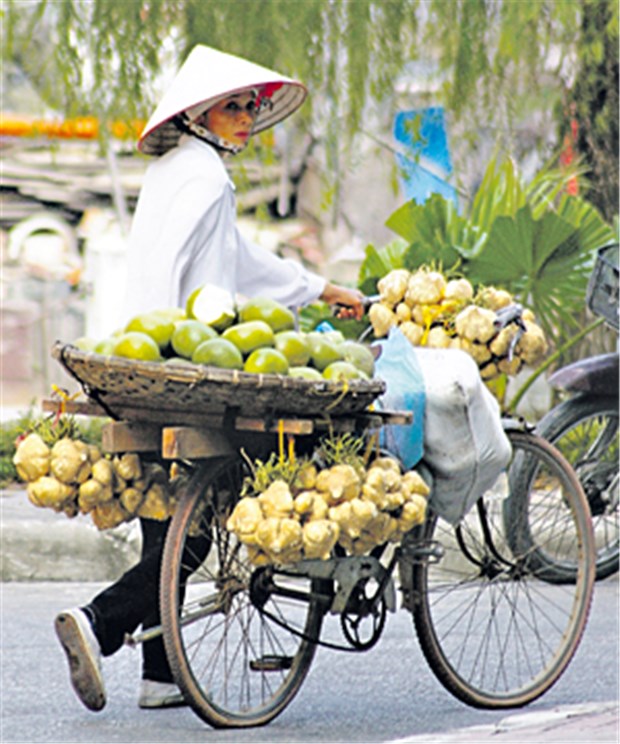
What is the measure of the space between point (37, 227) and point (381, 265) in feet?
14.0

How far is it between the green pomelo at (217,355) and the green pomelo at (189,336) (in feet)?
0.08

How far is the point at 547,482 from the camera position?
6.36 meters

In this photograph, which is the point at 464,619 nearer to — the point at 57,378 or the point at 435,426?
the point at 435,426

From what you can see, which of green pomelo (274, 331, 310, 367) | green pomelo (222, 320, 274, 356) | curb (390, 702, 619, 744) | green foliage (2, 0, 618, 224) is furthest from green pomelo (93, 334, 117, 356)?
green foliage (2, 0, 618, 224)

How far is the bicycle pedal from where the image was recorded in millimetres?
5125

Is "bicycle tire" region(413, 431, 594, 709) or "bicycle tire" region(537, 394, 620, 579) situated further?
"bicycle tire" region(537, 394, 620, 579)

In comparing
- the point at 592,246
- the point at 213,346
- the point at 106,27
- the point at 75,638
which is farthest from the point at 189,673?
the point at 106,27

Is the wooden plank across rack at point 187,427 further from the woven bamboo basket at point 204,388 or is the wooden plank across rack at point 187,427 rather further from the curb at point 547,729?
the curb at point 547,729

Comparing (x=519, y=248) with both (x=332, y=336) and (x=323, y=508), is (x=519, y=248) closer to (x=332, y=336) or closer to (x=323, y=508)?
(x=332, y=336)

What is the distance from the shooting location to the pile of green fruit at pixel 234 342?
462cm

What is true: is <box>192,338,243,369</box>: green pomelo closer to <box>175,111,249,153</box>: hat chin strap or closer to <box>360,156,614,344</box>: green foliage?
<box>175,111,249,153</box>: hat chin strap

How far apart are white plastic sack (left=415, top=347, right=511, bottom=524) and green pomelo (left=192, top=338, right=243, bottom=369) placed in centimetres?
74

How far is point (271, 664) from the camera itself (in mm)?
5152

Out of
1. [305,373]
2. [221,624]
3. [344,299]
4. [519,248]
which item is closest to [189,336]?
[305,373]
